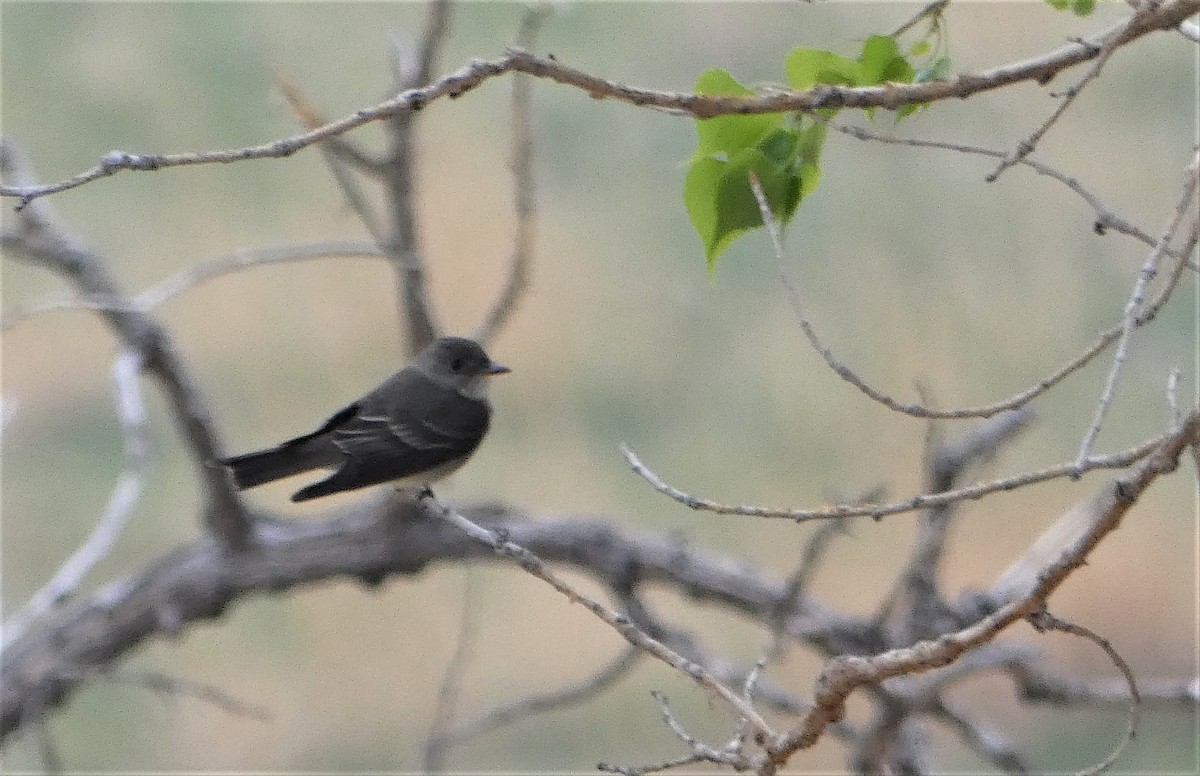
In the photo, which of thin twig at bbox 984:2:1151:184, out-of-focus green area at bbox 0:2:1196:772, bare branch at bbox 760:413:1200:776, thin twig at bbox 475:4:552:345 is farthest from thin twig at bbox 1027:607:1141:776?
out-of-focus green area at bbox 0:2:1196:772

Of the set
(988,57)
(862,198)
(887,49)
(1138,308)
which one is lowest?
(1138,308)

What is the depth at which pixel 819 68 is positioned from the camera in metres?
0.78

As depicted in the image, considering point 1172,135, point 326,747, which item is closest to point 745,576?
point 326,747

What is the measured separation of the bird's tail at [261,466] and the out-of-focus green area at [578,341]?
75cm

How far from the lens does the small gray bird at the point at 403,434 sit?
1322 millimetres

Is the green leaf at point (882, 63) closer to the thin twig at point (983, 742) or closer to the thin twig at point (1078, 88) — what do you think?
the thin twig at point (1078, 88)

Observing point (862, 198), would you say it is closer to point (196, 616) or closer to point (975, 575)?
point (975, 575)

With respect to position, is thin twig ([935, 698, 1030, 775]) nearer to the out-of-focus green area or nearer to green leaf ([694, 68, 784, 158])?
the out-of-focus green area

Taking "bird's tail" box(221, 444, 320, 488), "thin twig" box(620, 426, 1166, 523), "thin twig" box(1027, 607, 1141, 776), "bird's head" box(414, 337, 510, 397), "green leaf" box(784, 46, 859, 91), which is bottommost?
"thin twig" box(1027, 607, 1141, 776)

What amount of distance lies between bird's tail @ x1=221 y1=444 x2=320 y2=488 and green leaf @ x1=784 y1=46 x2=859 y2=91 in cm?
67

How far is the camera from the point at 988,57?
76.1 inches

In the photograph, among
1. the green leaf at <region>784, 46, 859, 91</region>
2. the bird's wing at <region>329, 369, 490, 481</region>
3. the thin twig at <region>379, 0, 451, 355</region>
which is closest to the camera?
the green leaf at <region>784, 46, 859, 91</region>

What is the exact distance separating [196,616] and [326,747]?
47cm

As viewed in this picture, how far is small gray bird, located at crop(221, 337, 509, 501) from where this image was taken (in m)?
1.32
